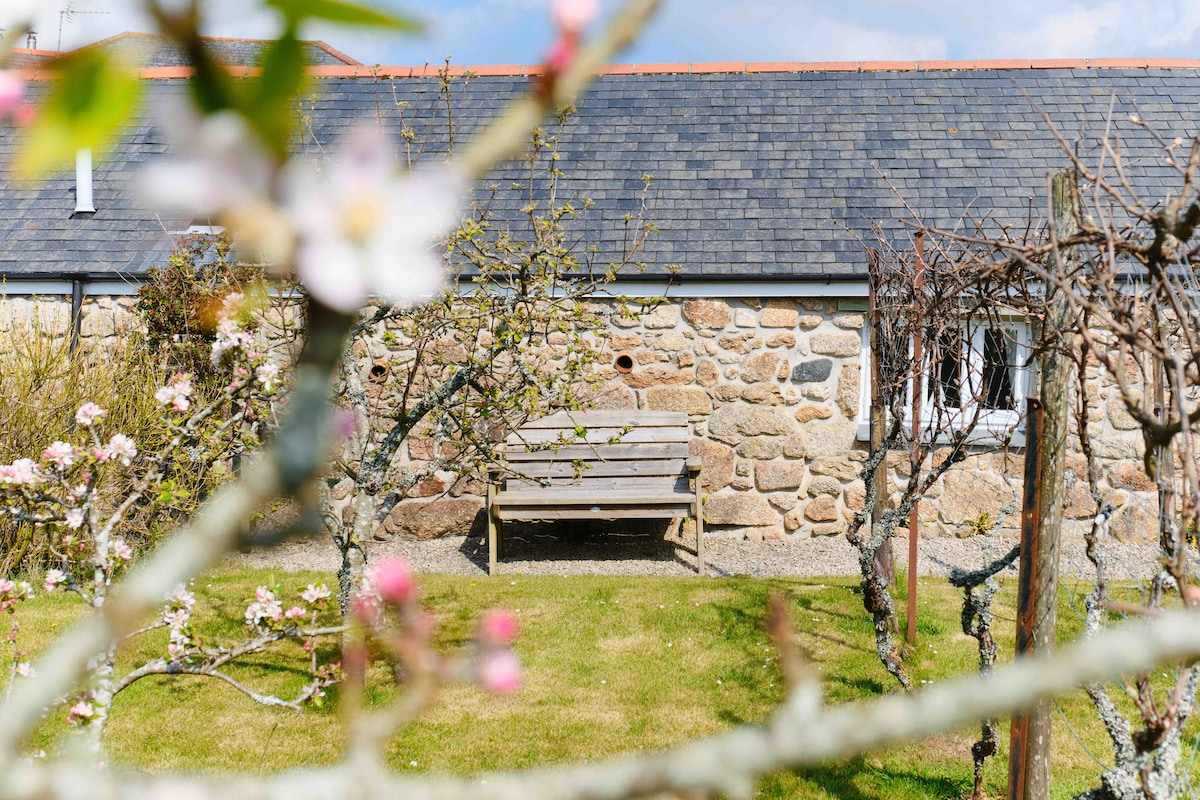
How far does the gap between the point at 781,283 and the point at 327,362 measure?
830 centimetres

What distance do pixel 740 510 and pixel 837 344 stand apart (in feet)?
5.62

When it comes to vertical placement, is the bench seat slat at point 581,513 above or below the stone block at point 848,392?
below

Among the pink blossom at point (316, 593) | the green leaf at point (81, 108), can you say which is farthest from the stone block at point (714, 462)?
the green leaf at point (81, 108)

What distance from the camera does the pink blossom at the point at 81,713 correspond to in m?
2.52

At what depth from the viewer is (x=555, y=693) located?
5.27 m

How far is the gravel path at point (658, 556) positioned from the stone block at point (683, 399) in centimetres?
119

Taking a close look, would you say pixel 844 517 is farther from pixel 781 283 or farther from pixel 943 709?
pixel 943 709

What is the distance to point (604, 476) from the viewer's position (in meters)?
8.27

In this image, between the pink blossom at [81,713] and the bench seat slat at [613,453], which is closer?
the pink blossom at [81,713]

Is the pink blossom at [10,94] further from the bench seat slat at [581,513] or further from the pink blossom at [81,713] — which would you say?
the bench seat slat at [581,513]

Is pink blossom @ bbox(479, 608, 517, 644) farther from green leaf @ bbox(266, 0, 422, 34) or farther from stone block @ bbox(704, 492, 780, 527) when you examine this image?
stone block @ bbox(704, 492, 780, 527)

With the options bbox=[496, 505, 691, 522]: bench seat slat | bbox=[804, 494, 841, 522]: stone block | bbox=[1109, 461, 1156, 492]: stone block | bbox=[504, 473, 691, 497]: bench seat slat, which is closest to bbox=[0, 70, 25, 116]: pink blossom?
bbox=[496, 505, 691, 522]: bench seat slat

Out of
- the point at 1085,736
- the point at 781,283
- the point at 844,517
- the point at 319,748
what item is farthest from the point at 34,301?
the point at 1085,736

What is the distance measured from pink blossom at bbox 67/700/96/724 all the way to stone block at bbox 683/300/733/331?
6.49m
